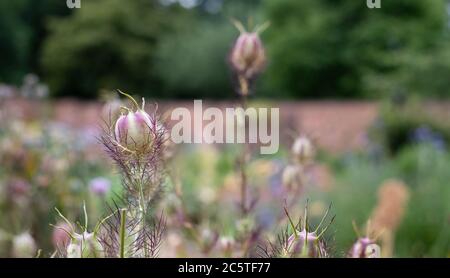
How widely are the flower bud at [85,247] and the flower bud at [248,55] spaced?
446 mm

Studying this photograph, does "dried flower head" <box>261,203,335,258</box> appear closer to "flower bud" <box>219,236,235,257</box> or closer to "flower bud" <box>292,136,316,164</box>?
"flower bud" <box>219,236,235,257</box>

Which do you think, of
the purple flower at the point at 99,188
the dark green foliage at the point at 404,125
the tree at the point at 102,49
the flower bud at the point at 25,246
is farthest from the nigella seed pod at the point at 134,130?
the tree at the point at 102,49

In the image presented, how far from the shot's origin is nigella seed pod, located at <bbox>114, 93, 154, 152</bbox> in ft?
1.60

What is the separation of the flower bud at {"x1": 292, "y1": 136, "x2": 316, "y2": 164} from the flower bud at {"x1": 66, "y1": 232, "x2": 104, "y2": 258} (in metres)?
0.59

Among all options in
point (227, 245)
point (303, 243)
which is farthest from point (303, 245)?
point (227, 245)

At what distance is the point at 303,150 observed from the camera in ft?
3.53

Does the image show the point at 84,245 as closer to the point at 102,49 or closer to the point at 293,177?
the point at 293,177

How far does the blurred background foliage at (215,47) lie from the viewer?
15.9 m

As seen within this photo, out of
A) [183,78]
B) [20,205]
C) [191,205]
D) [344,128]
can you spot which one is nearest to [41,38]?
[183,78]

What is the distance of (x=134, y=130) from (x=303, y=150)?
617 mm

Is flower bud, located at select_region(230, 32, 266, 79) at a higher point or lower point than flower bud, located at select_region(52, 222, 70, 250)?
higher

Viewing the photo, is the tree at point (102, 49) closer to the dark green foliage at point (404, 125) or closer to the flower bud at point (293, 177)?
the dark green foliage at point (404, 125)

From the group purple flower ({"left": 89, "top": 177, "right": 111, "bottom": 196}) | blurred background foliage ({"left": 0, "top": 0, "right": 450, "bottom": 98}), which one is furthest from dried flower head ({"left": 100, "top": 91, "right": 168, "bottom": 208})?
blurred background foliage ({"left": 0, "top": 0, "right": 450, "bottom": 98})
